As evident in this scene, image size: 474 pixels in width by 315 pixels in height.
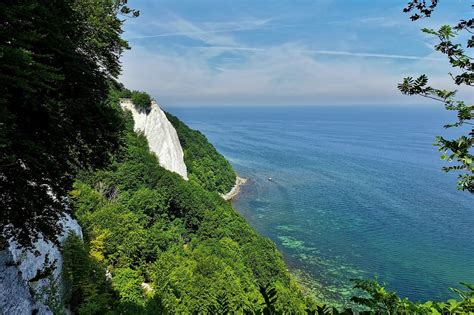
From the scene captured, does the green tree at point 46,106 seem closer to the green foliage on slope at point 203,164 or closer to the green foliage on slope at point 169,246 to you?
the green foliage on slope at point 169,246

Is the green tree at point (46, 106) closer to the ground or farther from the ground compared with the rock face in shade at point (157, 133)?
farther from the ground

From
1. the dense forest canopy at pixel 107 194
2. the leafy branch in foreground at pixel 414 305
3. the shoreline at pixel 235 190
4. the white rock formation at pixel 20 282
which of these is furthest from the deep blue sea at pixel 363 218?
the leafy branch in foreground at pixel 414 305

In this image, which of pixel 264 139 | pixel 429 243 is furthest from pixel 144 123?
pixel 264 139

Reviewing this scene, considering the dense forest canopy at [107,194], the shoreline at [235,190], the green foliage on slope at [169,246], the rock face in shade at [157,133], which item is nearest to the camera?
the dense forest canopy at [107,194]

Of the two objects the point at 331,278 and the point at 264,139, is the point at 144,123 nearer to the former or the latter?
the point at 331,278

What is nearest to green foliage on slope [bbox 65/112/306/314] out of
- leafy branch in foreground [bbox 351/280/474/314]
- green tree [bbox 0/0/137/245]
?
green tree [bbox 0/0/137/245]
